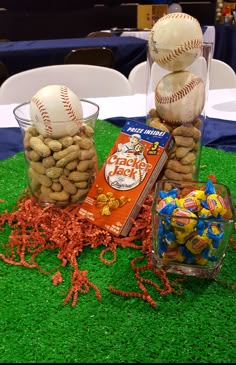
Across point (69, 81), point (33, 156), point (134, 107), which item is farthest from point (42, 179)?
point (69, 81)

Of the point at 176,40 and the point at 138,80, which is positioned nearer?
the point at 176,40

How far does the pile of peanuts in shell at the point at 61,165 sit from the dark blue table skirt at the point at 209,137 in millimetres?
302

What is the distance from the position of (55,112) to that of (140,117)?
1.82 ft

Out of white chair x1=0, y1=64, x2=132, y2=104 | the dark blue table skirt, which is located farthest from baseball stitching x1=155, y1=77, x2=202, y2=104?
white chair x1=0, y1=64, x2=132, y2=104

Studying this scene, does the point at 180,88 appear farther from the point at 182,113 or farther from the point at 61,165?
the point at 61,165

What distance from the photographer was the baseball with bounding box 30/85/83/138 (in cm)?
64

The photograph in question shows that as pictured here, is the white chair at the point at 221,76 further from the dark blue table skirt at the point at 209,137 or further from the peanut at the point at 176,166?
the peanut at the point at 176,166

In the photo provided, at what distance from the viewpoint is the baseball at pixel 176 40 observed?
0.65m

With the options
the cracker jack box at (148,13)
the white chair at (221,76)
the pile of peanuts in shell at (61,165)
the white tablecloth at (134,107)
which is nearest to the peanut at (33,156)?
the pile of peanuts in shell at (61,165)

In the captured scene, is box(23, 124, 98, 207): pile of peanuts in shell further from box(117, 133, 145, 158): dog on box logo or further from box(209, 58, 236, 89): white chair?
box(209, 58, 236, 89): white chair

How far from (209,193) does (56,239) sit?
236mm

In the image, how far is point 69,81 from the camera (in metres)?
1.52

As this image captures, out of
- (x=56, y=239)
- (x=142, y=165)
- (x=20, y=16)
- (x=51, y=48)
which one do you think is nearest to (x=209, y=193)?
(x=142, y=165)

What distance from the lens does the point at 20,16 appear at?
4.37 metres
